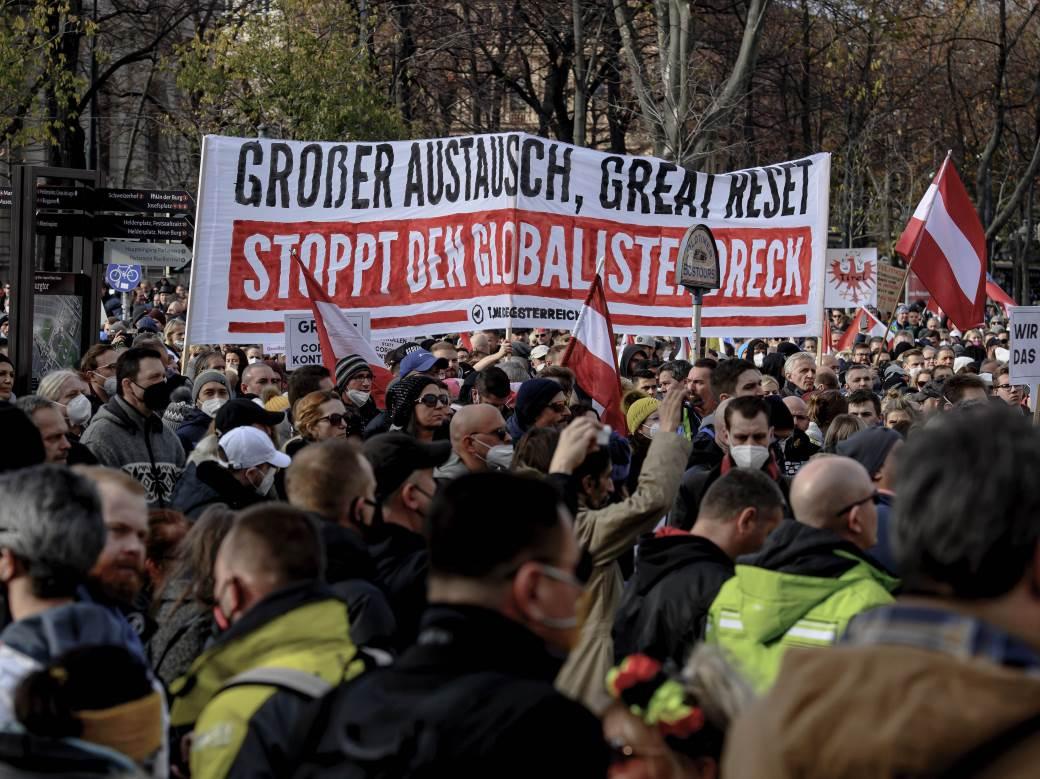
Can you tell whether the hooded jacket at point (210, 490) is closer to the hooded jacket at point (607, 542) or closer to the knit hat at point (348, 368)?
the hooded jacket at point (607, 542)

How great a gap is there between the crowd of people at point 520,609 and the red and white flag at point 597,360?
180 cm

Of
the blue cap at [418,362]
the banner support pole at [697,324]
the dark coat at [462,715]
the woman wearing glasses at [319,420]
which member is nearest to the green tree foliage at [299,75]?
the blue cap at [418,362]

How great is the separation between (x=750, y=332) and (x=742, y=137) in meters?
24.2

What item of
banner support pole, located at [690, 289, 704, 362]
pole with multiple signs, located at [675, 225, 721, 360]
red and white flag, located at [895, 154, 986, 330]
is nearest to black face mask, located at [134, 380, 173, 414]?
banner support pole, located at [690, 289, 704, 362]

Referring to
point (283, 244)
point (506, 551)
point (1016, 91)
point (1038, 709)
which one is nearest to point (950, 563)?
point (1038, 709)

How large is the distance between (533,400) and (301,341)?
354cm

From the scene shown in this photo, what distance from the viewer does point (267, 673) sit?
3242 millimetres

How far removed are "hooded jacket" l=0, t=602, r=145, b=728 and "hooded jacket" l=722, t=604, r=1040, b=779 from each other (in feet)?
4.82

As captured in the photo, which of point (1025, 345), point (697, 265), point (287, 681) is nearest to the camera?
point (287, 681)

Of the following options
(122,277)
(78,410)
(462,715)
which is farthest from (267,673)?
(122,277)

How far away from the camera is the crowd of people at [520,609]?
76.2 inches

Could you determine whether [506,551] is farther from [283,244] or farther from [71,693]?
[283,244]

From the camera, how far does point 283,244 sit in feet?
35.3

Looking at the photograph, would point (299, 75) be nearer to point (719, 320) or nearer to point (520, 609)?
point (719, 320)
